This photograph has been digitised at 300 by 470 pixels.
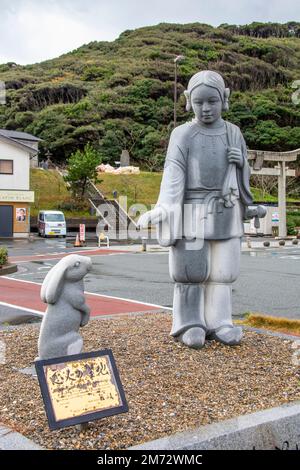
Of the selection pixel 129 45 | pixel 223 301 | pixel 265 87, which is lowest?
pixel 223 301

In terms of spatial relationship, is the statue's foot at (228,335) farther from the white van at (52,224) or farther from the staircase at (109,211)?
the staircase at (109,211)

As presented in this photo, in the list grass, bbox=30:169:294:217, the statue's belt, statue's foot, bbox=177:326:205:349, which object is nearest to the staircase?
grass, bbox=30:169:294:217

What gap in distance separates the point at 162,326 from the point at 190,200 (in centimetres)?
204

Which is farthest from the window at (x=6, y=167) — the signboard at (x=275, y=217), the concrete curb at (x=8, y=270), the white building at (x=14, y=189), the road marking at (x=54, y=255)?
the concrete curb at (x=8, y=270)

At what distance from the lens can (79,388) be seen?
145 inches

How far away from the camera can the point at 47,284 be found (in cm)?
486

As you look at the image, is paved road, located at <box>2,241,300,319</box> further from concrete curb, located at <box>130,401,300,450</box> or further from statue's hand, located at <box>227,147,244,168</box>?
concrete curb, located at <box>130,401,300,450</box>

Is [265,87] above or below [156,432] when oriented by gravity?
above

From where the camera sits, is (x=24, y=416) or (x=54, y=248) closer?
(x=24, y=416)

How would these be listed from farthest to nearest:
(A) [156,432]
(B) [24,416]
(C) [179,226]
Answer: (C) [179,226], (B) [24,416], (A) [156,432]

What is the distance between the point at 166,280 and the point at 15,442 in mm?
11137

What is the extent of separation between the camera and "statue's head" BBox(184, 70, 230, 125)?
6145 millimetres

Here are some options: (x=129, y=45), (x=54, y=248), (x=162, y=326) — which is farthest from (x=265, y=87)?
(x=162, y=326)

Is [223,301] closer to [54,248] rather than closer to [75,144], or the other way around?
[54,248]
